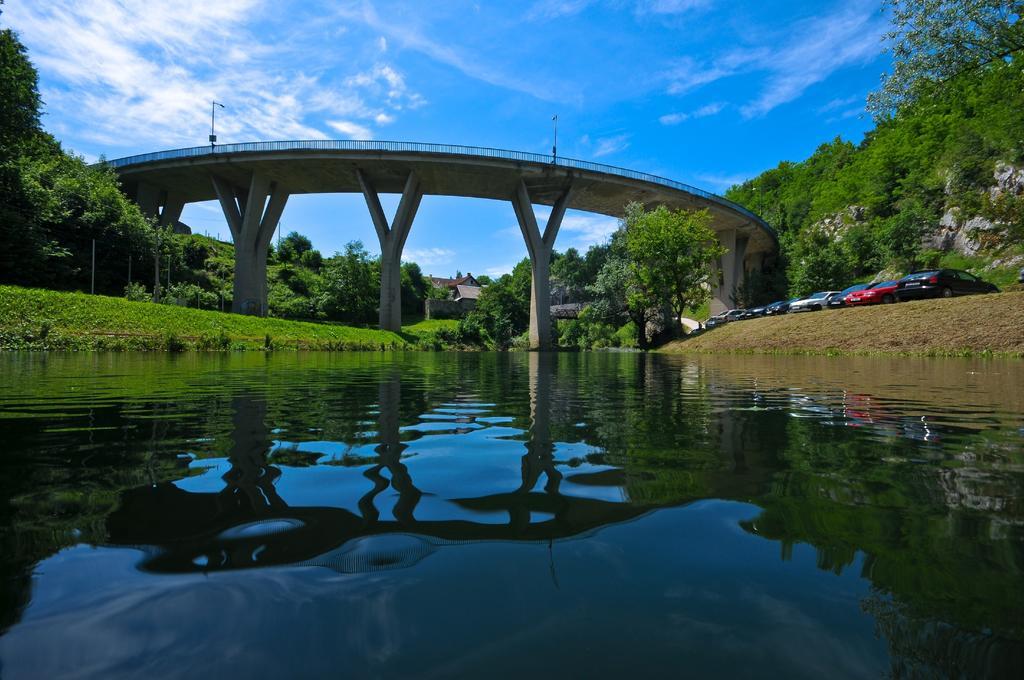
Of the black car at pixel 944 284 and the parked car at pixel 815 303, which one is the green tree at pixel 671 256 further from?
the black car at pixel 944 284

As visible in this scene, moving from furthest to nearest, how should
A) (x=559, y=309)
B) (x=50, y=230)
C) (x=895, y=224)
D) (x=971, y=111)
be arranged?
(x=559, y=309)
(x=971, y=111)
(x=895, y=224)
(x=50, y=230)

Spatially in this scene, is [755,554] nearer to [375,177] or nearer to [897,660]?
[897,660]

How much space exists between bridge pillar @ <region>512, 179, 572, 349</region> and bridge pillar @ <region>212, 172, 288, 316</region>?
77.8 feet

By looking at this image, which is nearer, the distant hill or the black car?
the black car

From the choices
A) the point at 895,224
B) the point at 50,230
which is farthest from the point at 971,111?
the point at 50,230

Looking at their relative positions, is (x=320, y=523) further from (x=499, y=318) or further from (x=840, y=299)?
(x=499, y=318)

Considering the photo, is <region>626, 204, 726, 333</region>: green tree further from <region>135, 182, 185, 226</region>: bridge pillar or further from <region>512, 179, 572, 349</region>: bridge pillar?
<region>135, 182, 185, 226</region>: bridge pillar

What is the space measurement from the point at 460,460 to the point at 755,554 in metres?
2.06

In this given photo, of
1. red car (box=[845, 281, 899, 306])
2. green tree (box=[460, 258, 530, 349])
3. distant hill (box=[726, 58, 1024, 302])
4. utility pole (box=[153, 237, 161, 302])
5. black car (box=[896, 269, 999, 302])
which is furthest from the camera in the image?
green tree (box=[460, 258, 530, 349])

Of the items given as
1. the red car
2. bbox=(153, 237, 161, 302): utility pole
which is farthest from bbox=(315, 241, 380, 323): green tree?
the red car

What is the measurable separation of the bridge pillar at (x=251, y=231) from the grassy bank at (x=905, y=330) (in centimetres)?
4021

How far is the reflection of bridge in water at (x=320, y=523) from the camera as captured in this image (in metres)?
1.79

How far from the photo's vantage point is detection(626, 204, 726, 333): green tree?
120 ft

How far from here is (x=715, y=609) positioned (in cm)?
140
